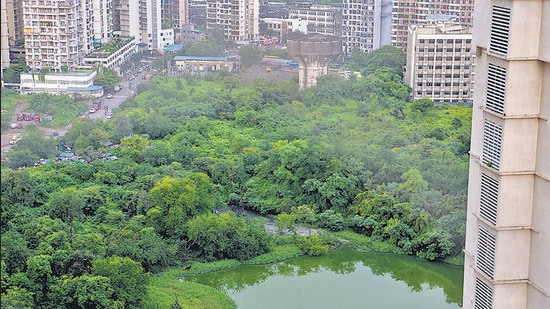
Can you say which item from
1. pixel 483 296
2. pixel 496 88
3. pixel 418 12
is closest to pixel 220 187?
pixel 418 12

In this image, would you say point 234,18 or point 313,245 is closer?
point 313,245

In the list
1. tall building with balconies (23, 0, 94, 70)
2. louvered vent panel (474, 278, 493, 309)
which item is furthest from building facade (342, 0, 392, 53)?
louvered vent panel (474, 278, 493, 309)

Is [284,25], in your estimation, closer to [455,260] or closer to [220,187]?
[220,187]

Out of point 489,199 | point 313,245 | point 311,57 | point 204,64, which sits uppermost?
point 489,199

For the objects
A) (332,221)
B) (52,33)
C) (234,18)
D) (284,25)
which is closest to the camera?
(332,221)

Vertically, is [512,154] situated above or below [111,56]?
above
